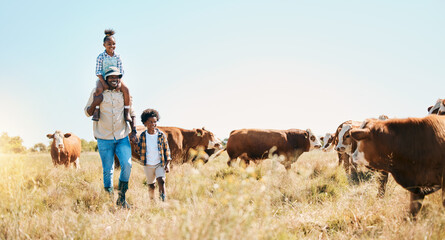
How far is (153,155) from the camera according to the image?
5.82 metres

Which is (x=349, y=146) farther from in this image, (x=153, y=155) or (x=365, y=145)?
(x=153, y=155)

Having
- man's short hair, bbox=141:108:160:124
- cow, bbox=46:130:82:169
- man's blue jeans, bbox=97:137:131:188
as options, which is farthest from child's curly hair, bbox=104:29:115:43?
cow, bbox=46:130:82:169

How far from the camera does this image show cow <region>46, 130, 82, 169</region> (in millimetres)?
12223

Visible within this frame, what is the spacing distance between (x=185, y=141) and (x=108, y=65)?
7229 mm

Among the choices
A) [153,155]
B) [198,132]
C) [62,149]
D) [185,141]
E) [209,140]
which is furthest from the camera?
[209,140]

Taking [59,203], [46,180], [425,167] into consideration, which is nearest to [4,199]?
[59,203]

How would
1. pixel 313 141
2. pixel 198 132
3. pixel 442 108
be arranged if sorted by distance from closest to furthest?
pixel 442 108
pixel 198 132
pixel 313 141

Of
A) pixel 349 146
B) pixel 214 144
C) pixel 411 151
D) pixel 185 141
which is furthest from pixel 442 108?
pixel 185 141

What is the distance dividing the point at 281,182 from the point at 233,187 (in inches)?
194

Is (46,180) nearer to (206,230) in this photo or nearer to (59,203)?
(59,203)

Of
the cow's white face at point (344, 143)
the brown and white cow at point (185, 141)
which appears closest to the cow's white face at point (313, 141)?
the brown and white cow at point (185, 141)

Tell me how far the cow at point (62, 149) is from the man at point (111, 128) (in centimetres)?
775

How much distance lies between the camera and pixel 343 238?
384cm

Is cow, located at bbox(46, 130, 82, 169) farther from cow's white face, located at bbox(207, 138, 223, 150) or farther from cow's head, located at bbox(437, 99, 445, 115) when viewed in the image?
cow's head, located at bbox(437, 99, 445, 115)
